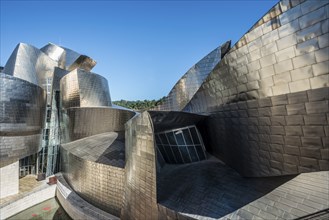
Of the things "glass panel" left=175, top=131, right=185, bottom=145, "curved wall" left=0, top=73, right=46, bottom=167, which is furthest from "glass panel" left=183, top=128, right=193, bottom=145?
"curved wall" left=0, top=73, right=46, bottom=167

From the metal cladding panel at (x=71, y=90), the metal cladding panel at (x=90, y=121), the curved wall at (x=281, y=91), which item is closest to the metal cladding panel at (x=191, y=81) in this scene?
the metal cladding panel at (x=90, y=121)

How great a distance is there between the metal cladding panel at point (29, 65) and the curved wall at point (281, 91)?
65.4 feet

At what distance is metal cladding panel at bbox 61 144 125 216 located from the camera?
10812 millimetres

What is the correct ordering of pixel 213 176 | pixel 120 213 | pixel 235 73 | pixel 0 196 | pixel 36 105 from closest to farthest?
pixel 235 73 → pixel 213 176 → pixel 120 213 → pixel 0 196 → pixel 36 105

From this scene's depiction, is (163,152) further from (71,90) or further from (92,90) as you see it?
(71,90)

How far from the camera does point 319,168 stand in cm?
519

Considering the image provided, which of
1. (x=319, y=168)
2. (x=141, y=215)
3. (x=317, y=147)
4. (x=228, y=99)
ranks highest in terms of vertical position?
(x=228, y=99)

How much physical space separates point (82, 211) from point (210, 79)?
10.7 metres

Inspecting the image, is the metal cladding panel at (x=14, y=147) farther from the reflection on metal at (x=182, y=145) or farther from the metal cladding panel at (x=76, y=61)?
the metal cladding panel at (x=76, y=61)

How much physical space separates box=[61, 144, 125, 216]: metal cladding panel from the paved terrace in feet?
10.4

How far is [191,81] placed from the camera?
19.2 metres

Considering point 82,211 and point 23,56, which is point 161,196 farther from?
point 23,56

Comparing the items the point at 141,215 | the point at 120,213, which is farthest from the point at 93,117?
the point at 141,215

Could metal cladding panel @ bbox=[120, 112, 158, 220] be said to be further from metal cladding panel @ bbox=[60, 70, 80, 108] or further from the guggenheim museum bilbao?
metal cladding panel @ bbox=[60, 70, 80, 108]
